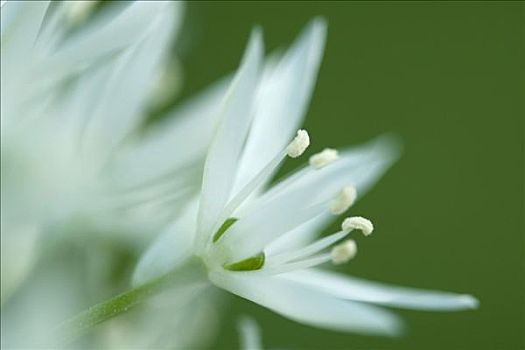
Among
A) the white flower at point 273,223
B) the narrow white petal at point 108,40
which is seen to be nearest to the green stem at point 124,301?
the white flower at point 273,223

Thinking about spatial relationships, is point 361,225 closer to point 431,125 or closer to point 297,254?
point 297,254


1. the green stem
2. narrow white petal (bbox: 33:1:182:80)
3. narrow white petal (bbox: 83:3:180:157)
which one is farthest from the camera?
narrow white petal (bbox: 83:3:180:157)

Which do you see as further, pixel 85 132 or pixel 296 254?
pixel 85 132

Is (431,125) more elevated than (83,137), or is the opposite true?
(83,137)

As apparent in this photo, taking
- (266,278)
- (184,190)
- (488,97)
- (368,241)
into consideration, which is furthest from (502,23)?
(266,278)

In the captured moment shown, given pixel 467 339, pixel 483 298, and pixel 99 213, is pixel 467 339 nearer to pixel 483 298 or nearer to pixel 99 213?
pixel 483 298

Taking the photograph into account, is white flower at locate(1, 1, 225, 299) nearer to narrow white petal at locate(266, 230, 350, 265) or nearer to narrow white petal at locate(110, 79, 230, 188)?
narrow white petal at locate(110, 79, 230, 188)

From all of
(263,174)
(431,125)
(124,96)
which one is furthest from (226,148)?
(431,125)

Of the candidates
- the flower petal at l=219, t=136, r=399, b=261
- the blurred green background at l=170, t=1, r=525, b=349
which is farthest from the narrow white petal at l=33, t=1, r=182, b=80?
the blurred green background at l=170, t=1, r=525, b=349

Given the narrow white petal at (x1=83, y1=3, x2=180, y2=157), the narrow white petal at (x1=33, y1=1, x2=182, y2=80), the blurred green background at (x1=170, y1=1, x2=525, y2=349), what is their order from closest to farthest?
1. the narrow white petal at (x1=33, y1=1, x2=182, y2=80)
2. the narrow white petal at (x1=83, y1=3, x2=180, y2=157)
3. the blurred green background at (x1=170, y1=1, x2=525, y2=349)
